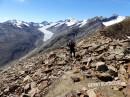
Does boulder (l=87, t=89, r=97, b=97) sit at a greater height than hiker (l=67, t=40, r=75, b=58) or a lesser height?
lesser

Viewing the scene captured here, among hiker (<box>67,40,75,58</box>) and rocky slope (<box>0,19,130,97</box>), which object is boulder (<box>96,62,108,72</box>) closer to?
rocky slope (<box>0,19,130,97</box>)

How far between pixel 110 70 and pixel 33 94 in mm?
5816

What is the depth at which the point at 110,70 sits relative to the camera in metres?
22.8

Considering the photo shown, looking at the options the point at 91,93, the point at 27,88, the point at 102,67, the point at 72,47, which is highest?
the point at 72,47

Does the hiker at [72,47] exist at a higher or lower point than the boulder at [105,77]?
higher

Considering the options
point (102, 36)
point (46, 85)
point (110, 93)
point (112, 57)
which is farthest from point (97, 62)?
point (102, 36)

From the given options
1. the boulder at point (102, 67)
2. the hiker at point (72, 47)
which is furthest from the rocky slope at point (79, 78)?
the hiker at point (72, 47)

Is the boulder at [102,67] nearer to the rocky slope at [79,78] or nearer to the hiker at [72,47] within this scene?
the rocky slope at [79,78]

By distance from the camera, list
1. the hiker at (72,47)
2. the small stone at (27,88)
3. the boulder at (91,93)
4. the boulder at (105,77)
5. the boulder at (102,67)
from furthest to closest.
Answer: the hiker at (72,47), the small stone at (27,88), the boulder at (102,67), the boulder at (105,77), the boulder at (91,93)

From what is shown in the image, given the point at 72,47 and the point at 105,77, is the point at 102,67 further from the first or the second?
the point at 72,47

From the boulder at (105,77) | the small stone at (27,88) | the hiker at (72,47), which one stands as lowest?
the small stone at (27,88)

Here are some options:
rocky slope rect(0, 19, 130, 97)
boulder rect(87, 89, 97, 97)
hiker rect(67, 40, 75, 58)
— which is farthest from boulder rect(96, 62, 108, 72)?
hiker rect(67, 40, 75, 58)

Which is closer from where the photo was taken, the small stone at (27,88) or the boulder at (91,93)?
the boulder at (91,93)

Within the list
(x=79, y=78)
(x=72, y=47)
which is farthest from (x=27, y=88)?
(x=72, y=47)
